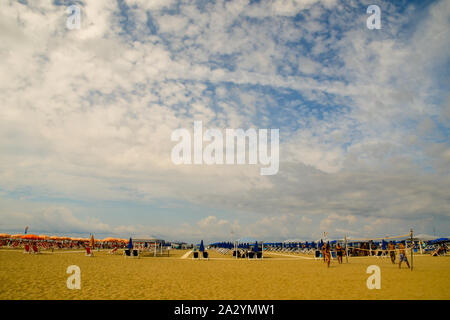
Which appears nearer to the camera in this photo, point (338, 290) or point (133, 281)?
point (338, 290)

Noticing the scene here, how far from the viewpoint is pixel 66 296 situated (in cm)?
848
